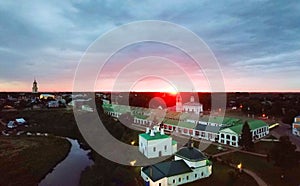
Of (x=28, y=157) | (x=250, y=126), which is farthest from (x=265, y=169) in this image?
(x=28, y=157)

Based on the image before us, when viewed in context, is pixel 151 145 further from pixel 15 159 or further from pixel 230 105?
pixel 230 105

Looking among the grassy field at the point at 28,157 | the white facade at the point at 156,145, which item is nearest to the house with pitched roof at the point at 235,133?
the white facade at the point at 156,145

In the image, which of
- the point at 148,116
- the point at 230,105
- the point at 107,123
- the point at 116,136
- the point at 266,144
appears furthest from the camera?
the point at 230,105

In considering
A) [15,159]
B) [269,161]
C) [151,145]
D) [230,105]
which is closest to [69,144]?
[15,159]

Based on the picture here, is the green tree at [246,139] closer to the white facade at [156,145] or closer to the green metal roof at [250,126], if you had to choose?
the green metal roof at [250,126]

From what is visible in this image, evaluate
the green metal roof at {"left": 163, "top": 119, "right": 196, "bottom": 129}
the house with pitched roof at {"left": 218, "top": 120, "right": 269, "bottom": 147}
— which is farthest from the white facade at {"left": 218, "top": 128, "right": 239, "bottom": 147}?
the green metal roof at {"left": 163, "top": 119, "right": 196, "bottom": 129}
